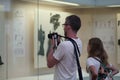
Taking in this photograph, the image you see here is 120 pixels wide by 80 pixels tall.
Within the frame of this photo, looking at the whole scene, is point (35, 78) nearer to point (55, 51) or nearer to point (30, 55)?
point (30, 55)

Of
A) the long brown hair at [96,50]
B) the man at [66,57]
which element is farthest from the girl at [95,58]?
the man at [66,57]

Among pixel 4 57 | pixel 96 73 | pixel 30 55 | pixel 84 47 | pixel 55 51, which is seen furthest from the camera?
pixel 84 47

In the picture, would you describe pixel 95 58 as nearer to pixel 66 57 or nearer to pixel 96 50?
pixel 96 50

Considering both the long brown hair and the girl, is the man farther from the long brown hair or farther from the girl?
the long brown hair

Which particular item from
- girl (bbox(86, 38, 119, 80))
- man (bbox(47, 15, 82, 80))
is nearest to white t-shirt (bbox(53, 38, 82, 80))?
man (bbox(47, 15, 82, 80))

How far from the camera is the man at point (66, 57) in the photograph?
11.1 ft

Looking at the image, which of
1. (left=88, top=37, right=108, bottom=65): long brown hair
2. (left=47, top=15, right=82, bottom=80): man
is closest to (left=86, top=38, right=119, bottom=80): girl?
(left=88, top=37, right=108, bottom=65): long brown hair

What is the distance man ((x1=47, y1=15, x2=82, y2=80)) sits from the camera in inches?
134

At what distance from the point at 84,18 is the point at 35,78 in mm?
2524

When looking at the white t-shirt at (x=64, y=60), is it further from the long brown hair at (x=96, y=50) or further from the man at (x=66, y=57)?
the long brown hair at (x=96, y=50)

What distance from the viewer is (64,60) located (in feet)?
11.3

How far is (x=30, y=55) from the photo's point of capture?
7.58m

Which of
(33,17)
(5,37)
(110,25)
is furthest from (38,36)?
(110,25)

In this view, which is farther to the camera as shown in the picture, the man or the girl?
the girl
